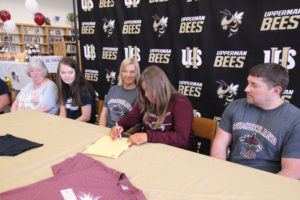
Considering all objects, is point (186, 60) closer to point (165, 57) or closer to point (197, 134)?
point (165, 57)

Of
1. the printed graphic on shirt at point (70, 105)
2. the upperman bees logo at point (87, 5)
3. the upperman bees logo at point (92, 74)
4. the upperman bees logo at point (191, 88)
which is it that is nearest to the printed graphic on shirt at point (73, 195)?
the printed graphic on shirt at point (70, 105)

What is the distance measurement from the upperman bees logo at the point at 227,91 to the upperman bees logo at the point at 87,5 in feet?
6.32

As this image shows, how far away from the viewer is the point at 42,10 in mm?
7688

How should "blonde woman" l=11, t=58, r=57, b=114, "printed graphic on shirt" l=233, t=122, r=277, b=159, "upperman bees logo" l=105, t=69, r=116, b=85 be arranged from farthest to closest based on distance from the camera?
"upperman bees logo" l=105, t=69, r=116, b=85
"blonde woman" l=11, t=58, r=57, b=114
"printed graphic on shirt" l=233, t=122, r=277, b=159

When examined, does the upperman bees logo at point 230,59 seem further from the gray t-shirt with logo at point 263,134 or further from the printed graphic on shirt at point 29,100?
the printed graphic on shirt at point 29,100

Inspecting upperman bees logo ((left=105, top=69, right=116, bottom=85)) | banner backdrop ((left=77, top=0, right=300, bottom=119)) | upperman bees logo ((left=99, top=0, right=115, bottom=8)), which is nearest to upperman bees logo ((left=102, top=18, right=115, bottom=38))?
banner backdrop ((left=77, top=0, right=300, bottom=119))

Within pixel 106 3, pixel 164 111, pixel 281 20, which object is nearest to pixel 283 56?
pixel 281 20

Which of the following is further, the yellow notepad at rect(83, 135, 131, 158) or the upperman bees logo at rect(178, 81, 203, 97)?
the upperman bees logo at rect(178, 81, 203, 97)

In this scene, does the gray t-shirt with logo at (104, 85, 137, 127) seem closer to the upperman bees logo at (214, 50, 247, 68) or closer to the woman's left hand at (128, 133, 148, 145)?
the woman's left hand at (128, 133, 148, 145)

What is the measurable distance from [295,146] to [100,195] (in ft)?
3.10

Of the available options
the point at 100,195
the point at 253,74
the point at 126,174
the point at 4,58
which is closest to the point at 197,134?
the point at 253,74

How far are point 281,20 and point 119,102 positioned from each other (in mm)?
1463

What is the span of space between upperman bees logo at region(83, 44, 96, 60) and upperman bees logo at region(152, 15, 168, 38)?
990mm

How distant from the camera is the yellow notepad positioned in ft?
3.68
